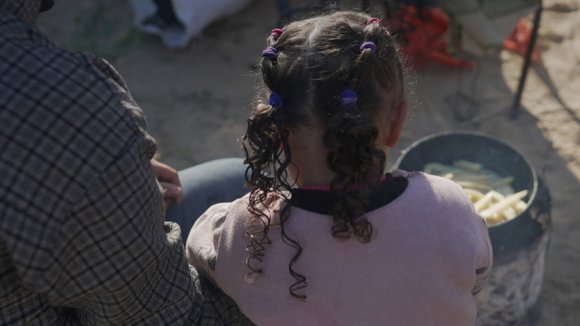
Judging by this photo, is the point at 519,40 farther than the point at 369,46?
Yes

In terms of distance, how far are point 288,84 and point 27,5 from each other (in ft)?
1.65

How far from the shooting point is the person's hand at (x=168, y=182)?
6.08ft

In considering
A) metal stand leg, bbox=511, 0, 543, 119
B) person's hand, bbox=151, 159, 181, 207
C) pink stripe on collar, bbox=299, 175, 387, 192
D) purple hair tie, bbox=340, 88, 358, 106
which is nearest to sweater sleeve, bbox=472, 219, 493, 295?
pink stripe on collar, bbox=299, 175, 387, 192

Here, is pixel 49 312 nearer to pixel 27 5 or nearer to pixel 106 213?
pixel 106 213

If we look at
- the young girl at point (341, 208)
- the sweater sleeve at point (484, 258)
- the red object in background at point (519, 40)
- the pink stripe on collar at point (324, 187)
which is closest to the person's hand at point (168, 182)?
the young girl at point (341, 208)

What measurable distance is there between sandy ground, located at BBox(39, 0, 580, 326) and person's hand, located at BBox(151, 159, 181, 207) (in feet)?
5.51

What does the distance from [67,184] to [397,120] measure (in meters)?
0.70

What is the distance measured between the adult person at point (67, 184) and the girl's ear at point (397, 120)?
0.52m

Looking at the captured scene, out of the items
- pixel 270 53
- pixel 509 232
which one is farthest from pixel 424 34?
pixel 270 53

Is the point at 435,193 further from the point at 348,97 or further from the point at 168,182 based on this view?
the point at 168,182

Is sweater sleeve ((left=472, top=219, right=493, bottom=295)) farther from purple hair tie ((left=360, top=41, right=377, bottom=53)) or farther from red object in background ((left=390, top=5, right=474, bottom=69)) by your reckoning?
red object in background ((left=390, top=5, right=474, bottom=69))

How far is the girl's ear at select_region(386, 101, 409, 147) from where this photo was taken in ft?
4.81

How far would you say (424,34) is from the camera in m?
4.03

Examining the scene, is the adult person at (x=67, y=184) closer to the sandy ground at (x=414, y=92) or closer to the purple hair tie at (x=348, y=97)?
the purple hair tie at (x=348, y=97)
